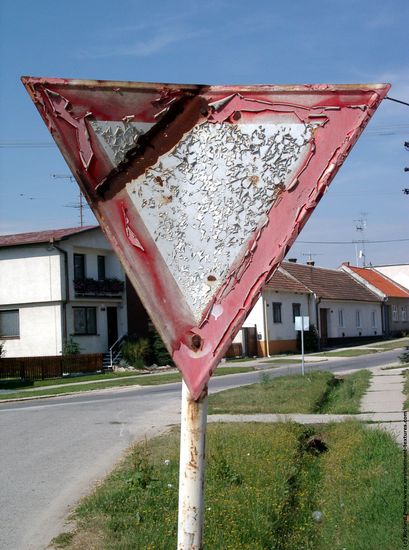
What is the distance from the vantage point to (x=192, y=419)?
6.59 ft

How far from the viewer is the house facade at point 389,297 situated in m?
66.1

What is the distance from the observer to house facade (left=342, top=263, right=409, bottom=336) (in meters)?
66.1

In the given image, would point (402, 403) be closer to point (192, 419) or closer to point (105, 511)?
point (105, 511)

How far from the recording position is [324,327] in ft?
180

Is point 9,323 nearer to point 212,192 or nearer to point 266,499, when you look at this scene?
point 266,499

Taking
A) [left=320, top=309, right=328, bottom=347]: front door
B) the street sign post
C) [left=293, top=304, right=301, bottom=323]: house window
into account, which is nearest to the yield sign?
the street sign post

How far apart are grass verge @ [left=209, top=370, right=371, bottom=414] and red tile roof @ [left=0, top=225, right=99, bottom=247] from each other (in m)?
18.7

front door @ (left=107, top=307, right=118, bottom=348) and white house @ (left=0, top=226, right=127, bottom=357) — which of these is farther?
front door @ (left=107, top=307, right=118, bottom=348)

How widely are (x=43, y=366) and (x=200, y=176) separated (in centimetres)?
3371

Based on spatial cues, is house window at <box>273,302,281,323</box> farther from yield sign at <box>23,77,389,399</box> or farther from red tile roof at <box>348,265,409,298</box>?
yield sign at <box>23,77,389,399</box>

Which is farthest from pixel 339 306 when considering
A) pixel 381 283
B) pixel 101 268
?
pixel 101 268

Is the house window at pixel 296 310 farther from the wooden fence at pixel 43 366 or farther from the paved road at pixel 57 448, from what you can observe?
the paved road at pixel 57 448

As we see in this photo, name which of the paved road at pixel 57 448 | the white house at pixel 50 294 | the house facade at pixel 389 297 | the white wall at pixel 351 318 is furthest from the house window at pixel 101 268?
the house facade at pixel 389 297

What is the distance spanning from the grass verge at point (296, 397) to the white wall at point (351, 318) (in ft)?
107
